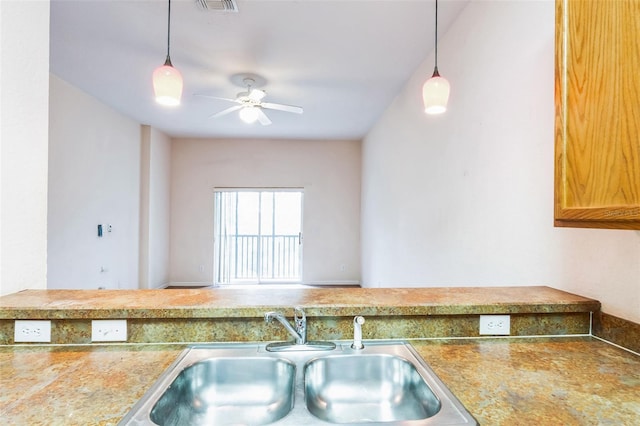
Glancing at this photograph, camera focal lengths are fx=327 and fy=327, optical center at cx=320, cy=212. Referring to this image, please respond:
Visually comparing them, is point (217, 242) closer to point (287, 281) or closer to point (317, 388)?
point (287, 281)

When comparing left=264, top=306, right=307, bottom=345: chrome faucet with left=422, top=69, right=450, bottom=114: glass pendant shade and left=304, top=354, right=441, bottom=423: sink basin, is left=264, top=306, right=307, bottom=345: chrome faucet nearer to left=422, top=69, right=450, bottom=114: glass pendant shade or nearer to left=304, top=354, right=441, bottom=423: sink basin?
left=304, top=354, right=441, bottom=423: sink basin

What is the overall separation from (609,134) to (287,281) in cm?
601

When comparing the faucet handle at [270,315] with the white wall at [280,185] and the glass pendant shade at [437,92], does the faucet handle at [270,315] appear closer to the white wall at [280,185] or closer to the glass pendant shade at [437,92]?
the glass pendant shade at [437,92]

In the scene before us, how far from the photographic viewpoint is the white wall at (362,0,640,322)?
4.32 feet

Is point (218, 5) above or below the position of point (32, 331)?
above

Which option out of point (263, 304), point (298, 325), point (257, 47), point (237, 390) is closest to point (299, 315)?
point (298, 325)

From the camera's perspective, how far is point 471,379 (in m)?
0.97

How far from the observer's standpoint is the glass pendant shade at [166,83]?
6.33 feet

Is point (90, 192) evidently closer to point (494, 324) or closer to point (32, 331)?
point (32, 331)

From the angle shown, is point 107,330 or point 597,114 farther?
point 107,330

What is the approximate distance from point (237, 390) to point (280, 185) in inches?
212

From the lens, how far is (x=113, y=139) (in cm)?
464

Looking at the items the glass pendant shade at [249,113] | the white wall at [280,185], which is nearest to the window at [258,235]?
the white wall at [280,185]

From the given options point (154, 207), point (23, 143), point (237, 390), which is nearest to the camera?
point (237, 390)
